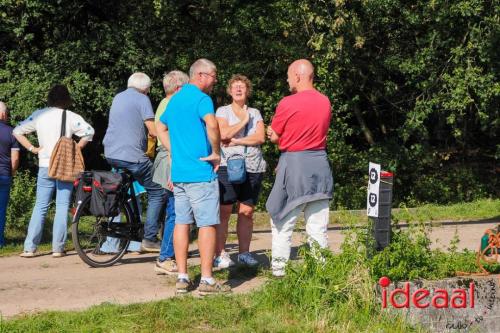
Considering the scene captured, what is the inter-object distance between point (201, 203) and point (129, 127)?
2044 mm

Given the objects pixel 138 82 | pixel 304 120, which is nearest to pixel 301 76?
pixel 304 120

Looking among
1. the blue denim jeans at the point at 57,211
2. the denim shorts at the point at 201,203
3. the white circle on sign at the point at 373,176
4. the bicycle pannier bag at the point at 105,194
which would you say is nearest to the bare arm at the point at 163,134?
the denim shorts at the point at 201,203

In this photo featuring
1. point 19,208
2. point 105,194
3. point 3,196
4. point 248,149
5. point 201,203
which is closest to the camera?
point 201,203

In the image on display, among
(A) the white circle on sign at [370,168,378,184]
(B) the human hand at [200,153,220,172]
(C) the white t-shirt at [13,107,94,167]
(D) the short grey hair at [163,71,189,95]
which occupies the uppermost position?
(D) the short grey hair at [163,71,189,95]

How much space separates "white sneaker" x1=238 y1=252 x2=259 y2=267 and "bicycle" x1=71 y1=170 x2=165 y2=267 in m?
1.23

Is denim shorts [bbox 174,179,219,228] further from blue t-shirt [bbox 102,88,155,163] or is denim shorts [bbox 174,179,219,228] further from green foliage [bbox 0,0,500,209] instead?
green foliage [bbox 0,0,500,209]

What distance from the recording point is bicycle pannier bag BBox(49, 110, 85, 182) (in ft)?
32.2

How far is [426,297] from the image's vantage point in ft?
24.4

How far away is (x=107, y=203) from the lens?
9.20 meters

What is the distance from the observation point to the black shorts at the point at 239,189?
28.2 feet

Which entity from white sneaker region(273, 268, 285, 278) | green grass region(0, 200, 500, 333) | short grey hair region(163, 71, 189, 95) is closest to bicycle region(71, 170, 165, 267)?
short grey hair region(163, 71, 189, 95)

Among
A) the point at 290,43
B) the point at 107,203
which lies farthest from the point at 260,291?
the point at 290,43

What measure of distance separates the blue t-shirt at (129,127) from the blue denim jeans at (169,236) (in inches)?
30.4

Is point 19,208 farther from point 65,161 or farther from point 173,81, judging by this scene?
point 173,81
